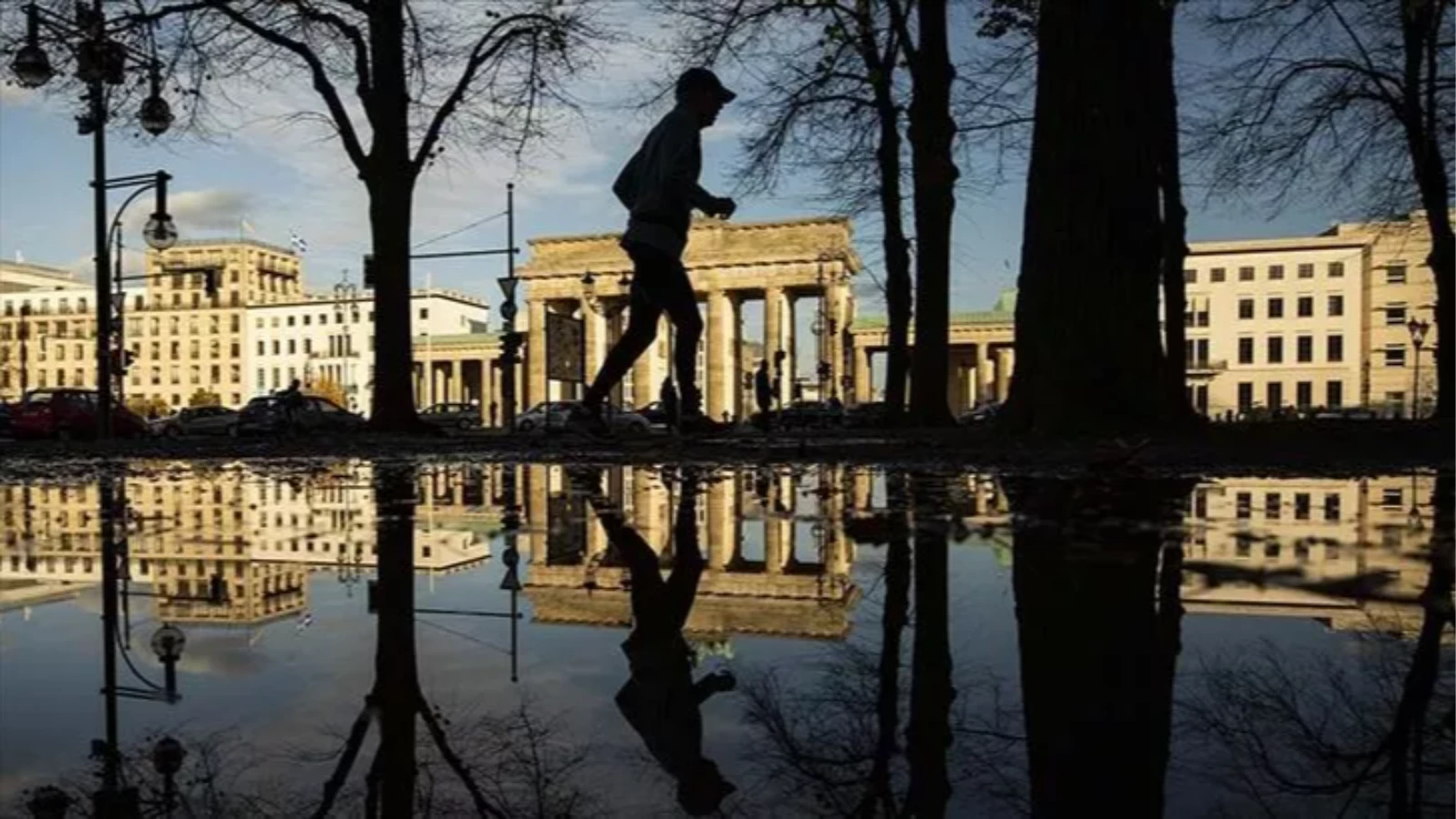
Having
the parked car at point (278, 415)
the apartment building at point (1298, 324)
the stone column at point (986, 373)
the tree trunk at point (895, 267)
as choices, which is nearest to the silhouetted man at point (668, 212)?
the tree trunk at point (895, 267)

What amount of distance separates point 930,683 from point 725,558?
139 centimetres

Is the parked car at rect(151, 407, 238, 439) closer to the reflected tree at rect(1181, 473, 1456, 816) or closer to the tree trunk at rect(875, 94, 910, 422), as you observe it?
the tree trunk at rect(875, 94, 910, 422)

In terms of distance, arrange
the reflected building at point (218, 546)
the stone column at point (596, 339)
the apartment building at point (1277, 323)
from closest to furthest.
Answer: the reflected building at point (218, 546)
the stone column at point (596, 339)
the apartment building at point (1277, 323)

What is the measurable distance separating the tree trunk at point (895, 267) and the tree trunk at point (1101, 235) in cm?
1637

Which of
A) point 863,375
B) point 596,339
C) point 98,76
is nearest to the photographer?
point 98,76

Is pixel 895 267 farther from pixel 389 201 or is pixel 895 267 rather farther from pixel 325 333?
pixel 325 333

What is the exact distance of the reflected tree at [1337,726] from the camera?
1.22 m

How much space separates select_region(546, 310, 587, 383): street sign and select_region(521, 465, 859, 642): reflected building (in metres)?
18.4

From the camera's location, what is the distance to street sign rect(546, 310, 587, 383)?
2358cm

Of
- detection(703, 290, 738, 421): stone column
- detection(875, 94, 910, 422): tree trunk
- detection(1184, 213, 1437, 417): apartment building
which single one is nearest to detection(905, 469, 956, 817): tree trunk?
detection(875, 94, 910, 422): tree trunk

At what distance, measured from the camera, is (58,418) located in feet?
113

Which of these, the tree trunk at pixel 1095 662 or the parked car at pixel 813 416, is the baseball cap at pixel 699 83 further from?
the parked car at pixel 813 416

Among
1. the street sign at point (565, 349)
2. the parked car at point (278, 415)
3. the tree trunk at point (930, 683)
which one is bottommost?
the parked car at point (278, 415)

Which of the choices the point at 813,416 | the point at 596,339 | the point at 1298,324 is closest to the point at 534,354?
the point at 596,339
